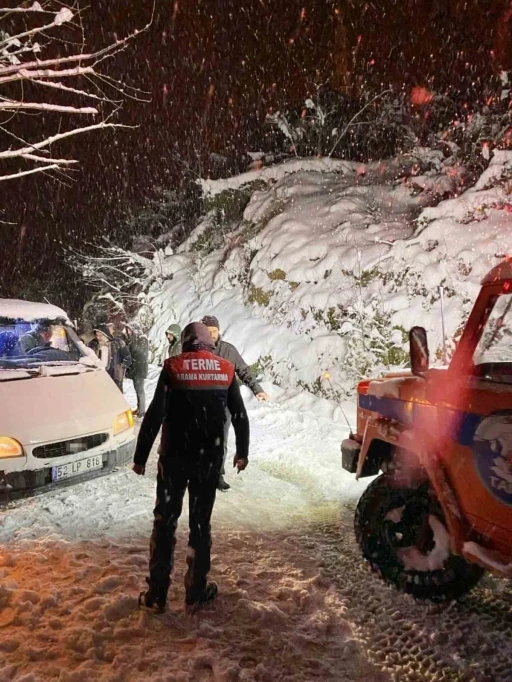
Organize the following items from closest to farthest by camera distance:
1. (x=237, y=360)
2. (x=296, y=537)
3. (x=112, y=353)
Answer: (x=296, y=537)
(x=237, y=360)
(x=112, y=353)

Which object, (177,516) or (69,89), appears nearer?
(177,516)

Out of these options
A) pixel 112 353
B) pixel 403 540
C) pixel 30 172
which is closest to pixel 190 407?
pixel 403 540

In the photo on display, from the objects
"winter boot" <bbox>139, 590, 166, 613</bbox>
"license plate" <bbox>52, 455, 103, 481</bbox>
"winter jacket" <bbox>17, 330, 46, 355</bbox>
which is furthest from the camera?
"winter jacket" <bbox>17, 330, 46, 355</bbox>

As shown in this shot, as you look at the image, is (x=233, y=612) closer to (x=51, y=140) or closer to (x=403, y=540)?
(x=403, y=540)

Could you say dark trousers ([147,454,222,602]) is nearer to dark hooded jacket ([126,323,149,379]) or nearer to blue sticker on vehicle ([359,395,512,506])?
blue sticker on vehicle ([359,395,512,506])

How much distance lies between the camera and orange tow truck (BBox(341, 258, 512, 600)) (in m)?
2.77

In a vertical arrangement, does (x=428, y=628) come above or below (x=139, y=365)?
below

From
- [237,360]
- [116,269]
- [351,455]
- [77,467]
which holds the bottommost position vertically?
[77,467]

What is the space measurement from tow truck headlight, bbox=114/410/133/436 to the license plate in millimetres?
352

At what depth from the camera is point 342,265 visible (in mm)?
10734

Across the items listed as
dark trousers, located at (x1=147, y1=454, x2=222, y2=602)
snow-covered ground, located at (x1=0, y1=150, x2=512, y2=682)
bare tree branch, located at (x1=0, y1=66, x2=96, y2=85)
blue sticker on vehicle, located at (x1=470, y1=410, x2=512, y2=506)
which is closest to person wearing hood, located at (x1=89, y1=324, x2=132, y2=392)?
snow-covered ground, located at (x1=0, y1=150, x2=512, y2=682)

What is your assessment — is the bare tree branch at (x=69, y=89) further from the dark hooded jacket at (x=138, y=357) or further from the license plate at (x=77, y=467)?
the license plate at (x=77, y=467)

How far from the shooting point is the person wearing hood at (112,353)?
8430mm

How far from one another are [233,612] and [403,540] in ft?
4.06
